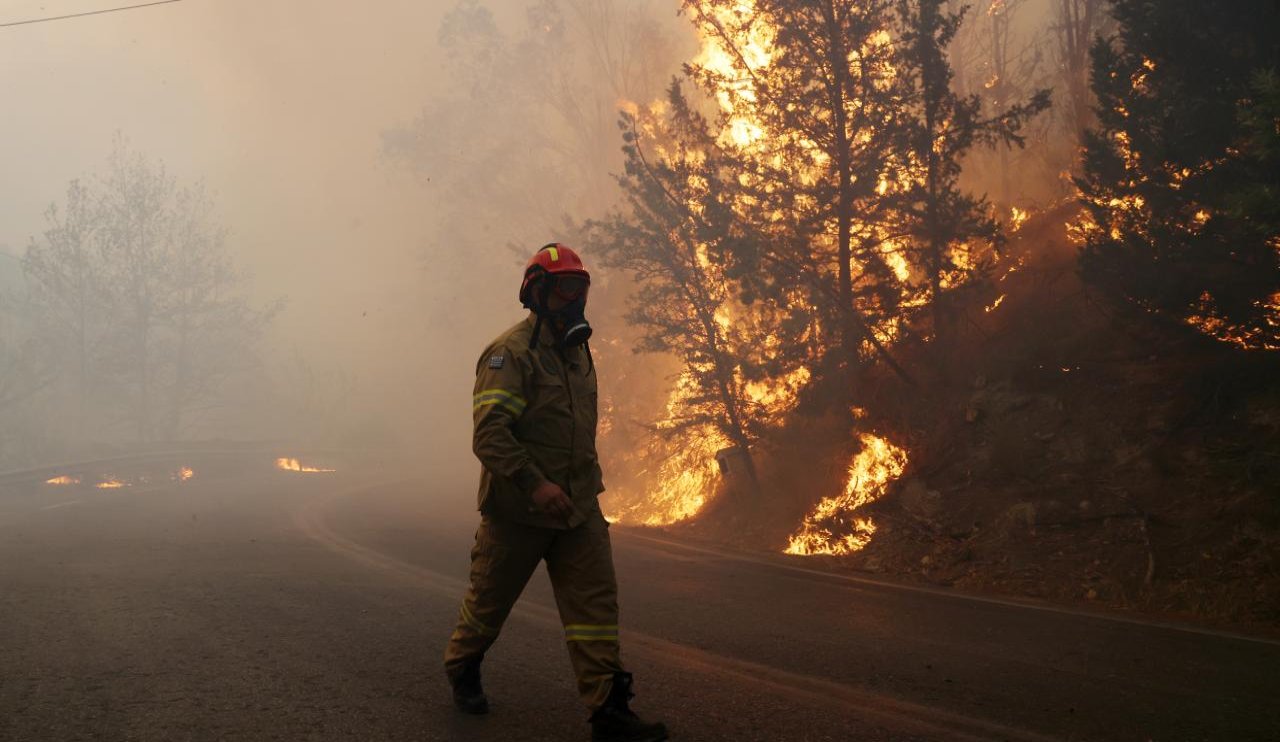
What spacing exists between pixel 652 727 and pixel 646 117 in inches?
753

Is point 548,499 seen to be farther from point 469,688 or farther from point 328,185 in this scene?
point 328,185

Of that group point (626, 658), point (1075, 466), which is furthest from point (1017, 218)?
point (626, 658)

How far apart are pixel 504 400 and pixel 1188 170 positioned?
351 inches

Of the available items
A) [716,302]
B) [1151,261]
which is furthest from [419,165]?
[1151,261]

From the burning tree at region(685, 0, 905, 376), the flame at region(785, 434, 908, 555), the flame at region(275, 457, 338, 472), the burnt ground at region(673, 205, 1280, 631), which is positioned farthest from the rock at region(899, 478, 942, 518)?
the flame at region(275, 457, 338, 472)

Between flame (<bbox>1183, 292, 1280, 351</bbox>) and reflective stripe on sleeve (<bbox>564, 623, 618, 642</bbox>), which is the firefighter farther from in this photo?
flame (<bbox>1183, 292, 1280, 351</bbox>)

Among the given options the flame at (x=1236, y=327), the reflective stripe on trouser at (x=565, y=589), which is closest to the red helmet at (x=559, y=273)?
the reflective stripe on trouser at (x=565, y=589)

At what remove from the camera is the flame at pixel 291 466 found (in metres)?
30.3

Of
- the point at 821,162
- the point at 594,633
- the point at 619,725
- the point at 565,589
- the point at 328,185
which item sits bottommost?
the point at 619,725

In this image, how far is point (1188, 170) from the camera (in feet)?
32.6

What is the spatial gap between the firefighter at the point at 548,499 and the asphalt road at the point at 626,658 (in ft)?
1.24

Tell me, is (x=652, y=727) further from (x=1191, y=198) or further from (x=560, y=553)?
(x=1191, y=198)

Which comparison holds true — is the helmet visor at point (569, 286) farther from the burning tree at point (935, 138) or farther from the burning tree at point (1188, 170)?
the burning tree at point (935, 138)

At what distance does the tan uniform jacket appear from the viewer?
416 centimetres
